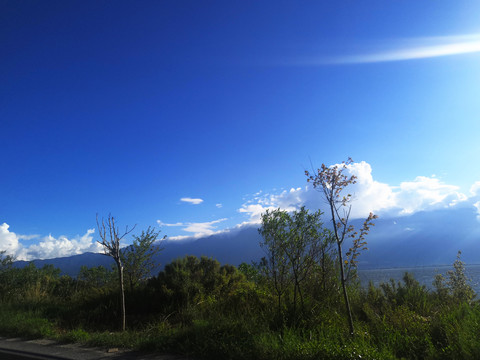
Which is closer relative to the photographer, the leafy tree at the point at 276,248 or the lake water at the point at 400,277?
the leafy tree at the point at 276,248

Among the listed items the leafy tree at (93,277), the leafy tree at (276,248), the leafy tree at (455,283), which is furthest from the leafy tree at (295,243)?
the leafy tree at (93,277)


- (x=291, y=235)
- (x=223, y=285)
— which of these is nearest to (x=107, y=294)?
(x=223, y=285)

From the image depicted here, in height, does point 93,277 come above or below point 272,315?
below

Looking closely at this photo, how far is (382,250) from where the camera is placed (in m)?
125

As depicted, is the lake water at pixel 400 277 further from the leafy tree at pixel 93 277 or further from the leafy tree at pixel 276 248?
the leafy tree at pixel 93 277

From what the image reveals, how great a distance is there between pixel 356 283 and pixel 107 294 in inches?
361

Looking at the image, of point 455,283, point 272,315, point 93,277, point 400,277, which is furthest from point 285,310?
point 93,277

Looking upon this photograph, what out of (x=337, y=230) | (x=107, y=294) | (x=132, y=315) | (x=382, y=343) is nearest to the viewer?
(x=382, y=343)

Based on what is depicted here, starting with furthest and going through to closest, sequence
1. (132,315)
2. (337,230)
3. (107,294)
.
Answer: (107,294), (132,315), (337,230)

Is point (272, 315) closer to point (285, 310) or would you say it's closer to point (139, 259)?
point (285, 310)

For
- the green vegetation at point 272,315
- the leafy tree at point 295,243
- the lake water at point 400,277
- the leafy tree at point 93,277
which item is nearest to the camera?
the green vegetation at point 272,315

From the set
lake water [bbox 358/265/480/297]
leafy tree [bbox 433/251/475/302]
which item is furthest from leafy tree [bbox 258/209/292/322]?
leafy tree [bbox 433/251/475/302]

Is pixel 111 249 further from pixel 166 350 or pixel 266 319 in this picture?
pixel 266 319

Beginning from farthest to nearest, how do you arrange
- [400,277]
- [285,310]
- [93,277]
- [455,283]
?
[93,277] < [400,277] < [455,283] < [285,310]
